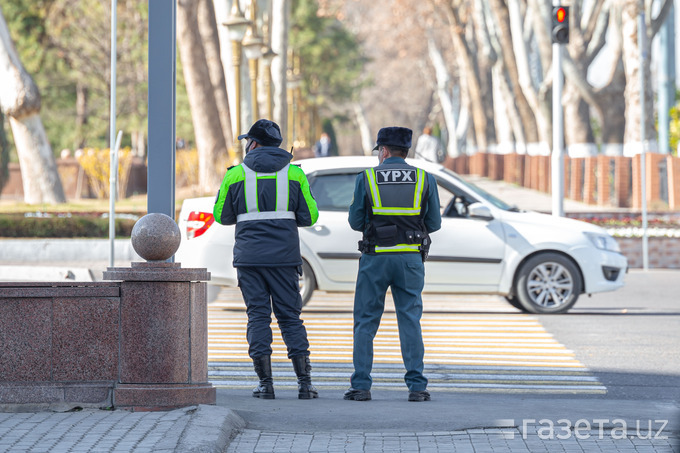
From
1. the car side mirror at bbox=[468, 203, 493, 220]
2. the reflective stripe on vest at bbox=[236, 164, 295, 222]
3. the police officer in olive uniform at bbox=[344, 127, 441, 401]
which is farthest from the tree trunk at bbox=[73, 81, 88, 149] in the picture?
the police officer in olive uniform at bbox=[344, 127, 441, 401]

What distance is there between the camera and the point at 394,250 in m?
7.92

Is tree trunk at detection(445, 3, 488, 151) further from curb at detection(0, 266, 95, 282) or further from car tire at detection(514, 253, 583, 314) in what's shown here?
car tire at detection(514, 253, 583, 314)

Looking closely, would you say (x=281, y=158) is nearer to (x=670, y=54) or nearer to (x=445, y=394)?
(x=445, y=394)

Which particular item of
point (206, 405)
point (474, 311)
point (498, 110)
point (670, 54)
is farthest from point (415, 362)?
point (498, 110)

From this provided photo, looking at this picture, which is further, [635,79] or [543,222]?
[635,79]

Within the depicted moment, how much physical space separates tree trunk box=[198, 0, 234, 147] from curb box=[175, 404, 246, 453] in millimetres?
27032

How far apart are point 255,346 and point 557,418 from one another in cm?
203

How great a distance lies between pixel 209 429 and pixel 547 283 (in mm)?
7382

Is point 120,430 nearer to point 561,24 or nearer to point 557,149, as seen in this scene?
point 561,24

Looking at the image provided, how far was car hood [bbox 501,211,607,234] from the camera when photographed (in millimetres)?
13070

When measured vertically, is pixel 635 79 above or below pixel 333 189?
above

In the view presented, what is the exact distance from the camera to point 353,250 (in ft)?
41.9

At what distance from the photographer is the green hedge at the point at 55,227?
72.6ft

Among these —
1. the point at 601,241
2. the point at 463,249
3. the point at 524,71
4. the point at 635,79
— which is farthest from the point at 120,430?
the point at 524,71
